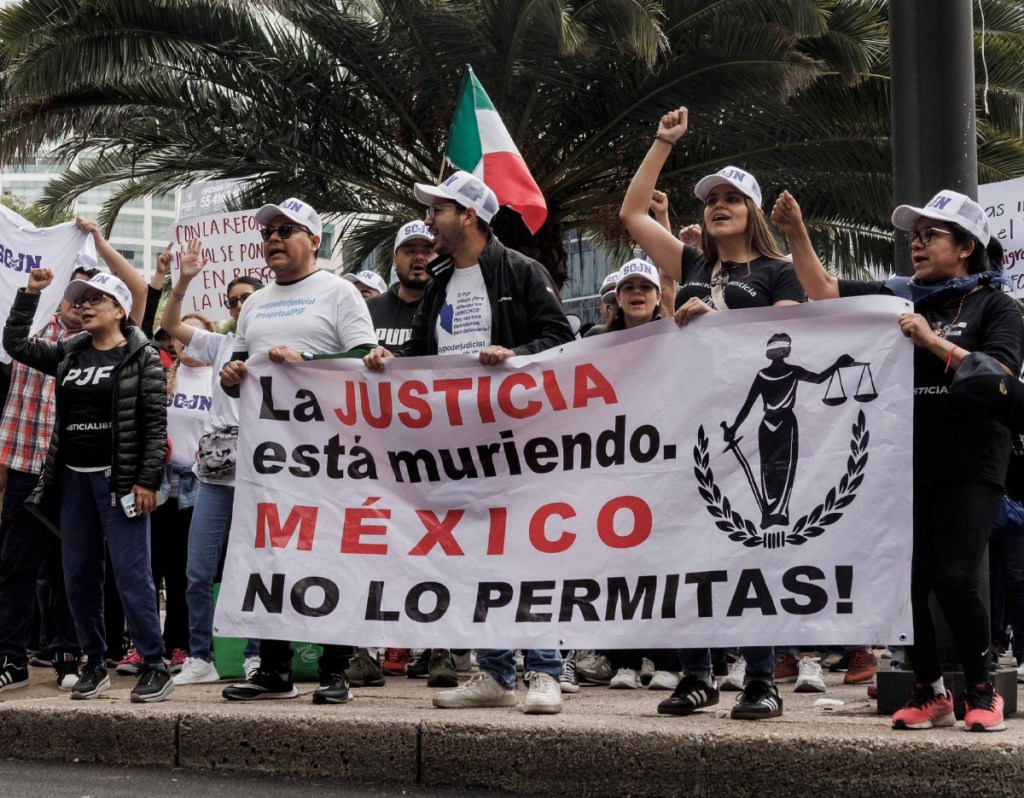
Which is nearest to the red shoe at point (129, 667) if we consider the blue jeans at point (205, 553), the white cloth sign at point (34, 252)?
the blue jeans at point (205, 553)

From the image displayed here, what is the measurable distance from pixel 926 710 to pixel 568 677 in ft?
7.20

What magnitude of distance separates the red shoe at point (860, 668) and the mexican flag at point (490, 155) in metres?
3.47

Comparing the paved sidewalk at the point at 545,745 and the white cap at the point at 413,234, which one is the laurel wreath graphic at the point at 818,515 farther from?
the white cap at the point at 413,234

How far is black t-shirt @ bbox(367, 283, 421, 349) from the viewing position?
7512 mm

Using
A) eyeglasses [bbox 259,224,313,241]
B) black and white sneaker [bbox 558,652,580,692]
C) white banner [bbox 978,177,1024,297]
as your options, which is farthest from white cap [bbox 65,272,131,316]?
white banner [bbox 978,177,1024,297]

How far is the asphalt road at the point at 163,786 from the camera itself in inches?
188

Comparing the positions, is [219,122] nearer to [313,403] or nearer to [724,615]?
[313,403]

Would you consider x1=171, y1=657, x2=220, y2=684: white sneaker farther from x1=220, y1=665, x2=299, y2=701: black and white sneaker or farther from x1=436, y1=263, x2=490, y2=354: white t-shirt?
x1=436, y1=263, x2=490, y2=354: white t-shirt

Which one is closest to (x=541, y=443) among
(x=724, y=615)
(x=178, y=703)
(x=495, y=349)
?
(x=495, y=349)

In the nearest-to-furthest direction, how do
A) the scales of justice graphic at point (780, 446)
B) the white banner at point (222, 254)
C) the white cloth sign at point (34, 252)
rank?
the scales of justice graphic at point (780, 446) → the white cloth sign at point (34, 252) → the white banner at point (222, 254)

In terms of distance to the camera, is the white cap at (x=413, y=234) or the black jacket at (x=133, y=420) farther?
the white cap at (x=413, y=234)

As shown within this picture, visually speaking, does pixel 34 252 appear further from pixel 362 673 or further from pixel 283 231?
pixel 362 673

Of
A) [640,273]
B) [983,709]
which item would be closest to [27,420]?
[640,273]

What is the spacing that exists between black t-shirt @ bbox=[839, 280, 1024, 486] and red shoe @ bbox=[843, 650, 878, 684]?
8.18ft
